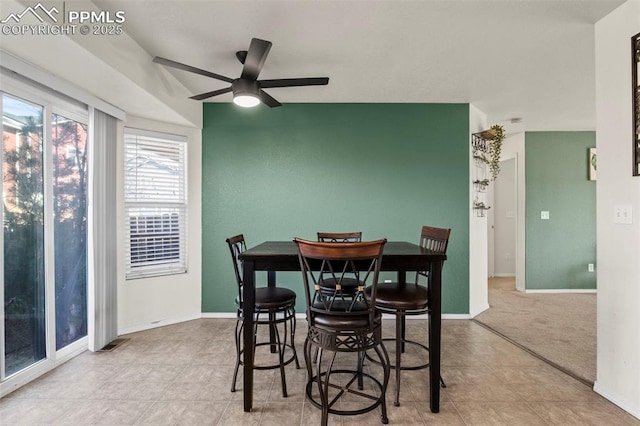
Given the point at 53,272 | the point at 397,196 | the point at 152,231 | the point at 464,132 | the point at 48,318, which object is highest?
the point at 464,132

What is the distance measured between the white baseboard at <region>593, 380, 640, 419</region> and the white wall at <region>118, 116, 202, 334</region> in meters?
3.67

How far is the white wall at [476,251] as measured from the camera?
3.59 meters

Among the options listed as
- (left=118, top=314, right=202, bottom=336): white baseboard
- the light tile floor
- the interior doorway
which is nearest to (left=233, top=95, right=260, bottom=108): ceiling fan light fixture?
the light tile floor

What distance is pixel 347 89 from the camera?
318 centimetres

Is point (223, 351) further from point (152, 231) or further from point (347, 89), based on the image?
point (347, 89)

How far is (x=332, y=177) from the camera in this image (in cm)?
357

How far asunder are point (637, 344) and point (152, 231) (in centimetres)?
412

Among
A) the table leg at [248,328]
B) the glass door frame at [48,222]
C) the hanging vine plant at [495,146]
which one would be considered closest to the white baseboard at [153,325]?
the glass door frame at [48,222]

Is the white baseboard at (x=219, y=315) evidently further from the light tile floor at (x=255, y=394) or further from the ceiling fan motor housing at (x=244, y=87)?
the ceiling fan motor housing at (x=244, y=87)

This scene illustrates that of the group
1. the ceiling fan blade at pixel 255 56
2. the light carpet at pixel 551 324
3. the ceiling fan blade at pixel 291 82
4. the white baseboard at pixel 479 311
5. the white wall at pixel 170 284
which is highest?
the ceiling fan blade at pixel 255 56

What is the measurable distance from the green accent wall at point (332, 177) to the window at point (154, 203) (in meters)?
0.28

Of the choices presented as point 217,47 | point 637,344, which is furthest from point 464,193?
point 217,47

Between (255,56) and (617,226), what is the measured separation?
261cm

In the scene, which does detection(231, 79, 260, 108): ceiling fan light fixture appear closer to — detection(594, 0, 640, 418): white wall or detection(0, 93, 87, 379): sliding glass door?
detection(0, 93, 87, 379): sliding glass door
